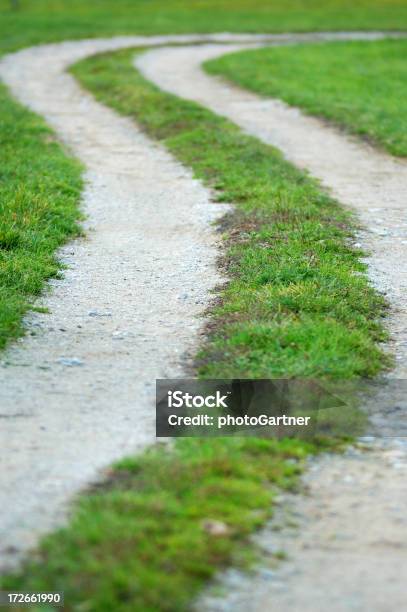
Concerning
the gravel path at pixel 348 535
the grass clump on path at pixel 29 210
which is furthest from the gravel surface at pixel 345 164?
the grass clump on path at pixel 29 210

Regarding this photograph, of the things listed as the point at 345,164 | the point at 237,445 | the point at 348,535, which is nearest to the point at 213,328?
the point at 237,445

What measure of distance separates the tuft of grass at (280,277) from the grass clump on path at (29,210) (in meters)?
1.59

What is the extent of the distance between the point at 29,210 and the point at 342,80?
47.1ft

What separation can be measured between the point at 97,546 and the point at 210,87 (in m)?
19.0

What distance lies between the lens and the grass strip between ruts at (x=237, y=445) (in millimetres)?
4105

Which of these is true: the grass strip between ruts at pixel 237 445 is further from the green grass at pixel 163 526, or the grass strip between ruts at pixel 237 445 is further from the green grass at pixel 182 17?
the green grass at pixel 182 17

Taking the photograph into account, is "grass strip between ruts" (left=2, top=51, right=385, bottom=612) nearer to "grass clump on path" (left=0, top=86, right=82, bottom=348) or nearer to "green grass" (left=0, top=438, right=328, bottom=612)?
"green grass" (left=0, top=438, right=328, bottom=612)

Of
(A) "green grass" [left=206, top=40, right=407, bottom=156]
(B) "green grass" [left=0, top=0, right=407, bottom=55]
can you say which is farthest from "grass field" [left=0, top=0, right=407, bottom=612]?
(B) "green grass" [left=0, top=0, right=407, bottom=55]

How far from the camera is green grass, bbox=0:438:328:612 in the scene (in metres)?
4.00

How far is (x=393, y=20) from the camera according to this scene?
1737 inches

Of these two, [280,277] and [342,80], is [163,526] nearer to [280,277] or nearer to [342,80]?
[280,277]

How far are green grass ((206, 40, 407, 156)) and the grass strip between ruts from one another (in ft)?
14.8

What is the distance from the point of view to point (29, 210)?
1073cm

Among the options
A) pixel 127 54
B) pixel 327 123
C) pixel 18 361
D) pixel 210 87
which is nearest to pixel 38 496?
pixel 18 361
